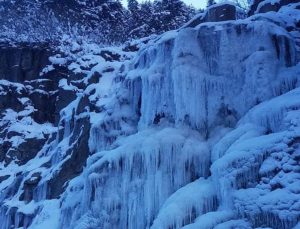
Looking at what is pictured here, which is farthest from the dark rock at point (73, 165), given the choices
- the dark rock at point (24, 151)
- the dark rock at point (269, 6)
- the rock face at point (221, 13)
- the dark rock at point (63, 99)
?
the dark rock at point (269, 6)

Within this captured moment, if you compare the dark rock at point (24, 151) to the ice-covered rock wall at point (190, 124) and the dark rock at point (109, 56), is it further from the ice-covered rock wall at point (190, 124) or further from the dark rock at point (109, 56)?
the ice-covered rock wall at point (190, 124)

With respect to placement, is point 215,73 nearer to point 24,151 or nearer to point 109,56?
point 109,56

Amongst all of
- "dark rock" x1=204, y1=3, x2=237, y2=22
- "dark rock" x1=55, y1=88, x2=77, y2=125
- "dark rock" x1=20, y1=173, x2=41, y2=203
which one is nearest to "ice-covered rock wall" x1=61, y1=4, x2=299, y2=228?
"dark rock" x1=204, y1=3, x2=237, y2=22

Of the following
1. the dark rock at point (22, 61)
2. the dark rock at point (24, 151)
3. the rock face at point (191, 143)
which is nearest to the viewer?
the rock face at point (191, 143)

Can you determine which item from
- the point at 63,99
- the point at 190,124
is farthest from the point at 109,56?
the point at 190,124

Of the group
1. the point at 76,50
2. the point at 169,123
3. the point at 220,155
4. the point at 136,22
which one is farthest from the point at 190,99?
the point at 136,22

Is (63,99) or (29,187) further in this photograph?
(63,99)

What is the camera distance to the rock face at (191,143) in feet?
26.9

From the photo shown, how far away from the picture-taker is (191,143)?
1078 cm

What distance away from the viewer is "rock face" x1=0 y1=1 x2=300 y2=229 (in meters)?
8.20

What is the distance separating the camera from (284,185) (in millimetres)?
A: 7746

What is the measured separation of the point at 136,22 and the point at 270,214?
26.9 meters

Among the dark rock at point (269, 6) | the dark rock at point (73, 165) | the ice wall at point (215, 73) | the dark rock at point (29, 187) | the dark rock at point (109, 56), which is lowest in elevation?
the dark rock at point (29, 187)

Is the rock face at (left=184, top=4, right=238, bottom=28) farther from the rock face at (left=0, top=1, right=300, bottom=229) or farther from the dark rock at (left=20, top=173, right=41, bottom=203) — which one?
the dark rock at (left=20, top=173, right=41, bottom=203)
